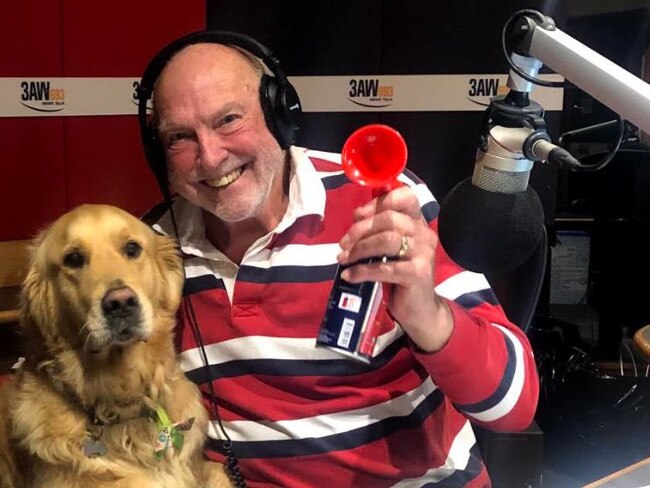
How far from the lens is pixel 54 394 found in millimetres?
1223

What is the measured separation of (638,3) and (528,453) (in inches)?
84.1

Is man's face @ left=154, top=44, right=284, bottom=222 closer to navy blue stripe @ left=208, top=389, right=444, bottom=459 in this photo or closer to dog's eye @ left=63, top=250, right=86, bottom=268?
dog's eye @ left=63, top=250, right=86, bottom=268

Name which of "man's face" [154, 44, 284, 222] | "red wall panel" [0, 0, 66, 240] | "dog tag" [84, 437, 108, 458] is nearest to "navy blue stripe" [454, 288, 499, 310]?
"man's face" [154, 44, 284, 222]

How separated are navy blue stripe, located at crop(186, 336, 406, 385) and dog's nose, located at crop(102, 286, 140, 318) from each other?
0.18 m

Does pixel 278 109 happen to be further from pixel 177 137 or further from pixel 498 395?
pixel 498 395

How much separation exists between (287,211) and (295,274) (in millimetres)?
111

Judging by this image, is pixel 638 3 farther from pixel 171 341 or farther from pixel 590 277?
pixel 171 341

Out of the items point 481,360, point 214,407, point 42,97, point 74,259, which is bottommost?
point 214,407

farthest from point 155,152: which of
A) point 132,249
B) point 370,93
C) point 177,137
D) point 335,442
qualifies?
point 370,93

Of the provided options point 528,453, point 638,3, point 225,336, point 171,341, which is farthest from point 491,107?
point 638,3

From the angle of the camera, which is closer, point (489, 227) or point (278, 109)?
point (489, 227)

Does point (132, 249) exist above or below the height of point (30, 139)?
below

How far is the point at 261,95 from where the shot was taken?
4.31 ft

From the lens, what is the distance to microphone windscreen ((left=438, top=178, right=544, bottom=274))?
689 millimetres
